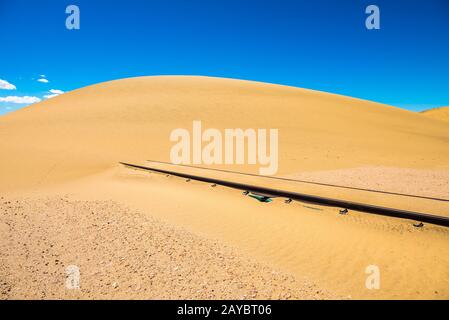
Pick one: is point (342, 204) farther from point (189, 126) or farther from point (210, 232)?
point (189, 126)

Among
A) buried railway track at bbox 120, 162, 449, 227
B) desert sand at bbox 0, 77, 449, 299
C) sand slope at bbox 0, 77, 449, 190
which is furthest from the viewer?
sand slope at bbox 0, 77, 449, 190

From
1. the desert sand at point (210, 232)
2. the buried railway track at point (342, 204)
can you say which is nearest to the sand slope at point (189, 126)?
the desert sand at point (210, 232)

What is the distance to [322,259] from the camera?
16.1ft

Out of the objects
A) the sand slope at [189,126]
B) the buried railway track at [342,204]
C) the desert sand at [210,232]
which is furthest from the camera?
the sand slope at [189,126]

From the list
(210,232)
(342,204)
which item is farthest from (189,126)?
(210,232)

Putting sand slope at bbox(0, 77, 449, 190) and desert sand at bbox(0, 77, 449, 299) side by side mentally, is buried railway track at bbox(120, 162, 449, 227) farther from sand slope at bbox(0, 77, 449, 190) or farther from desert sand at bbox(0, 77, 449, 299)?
sand slope at bbox(0, 77, 449, 190)

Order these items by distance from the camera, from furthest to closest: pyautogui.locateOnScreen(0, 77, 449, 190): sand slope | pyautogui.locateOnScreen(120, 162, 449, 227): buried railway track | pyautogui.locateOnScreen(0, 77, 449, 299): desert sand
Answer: pyautogui.locateOnScreen(0, 77, 449, 190): sand slope → pyautogui.locateOnScreen(120, 162, 449, 227): buried railway track → pyautogui.locateOnScreen(0, 77, 449, 299): desert sand

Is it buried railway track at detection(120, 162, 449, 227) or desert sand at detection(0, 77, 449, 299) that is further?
buried railway track at detection(120, 162, 449, 227)

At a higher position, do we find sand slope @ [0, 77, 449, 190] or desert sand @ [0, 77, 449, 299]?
sand slope @ [0, 77, 449, 190]

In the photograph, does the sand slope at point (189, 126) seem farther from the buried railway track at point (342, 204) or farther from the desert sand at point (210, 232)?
the buried railway track at point (342, 204)

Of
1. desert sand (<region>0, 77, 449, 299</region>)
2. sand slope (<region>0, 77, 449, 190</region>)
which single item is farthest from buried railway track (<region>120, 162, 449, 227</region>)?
sand slope (<region>0, 77, 449, 190</region>)
